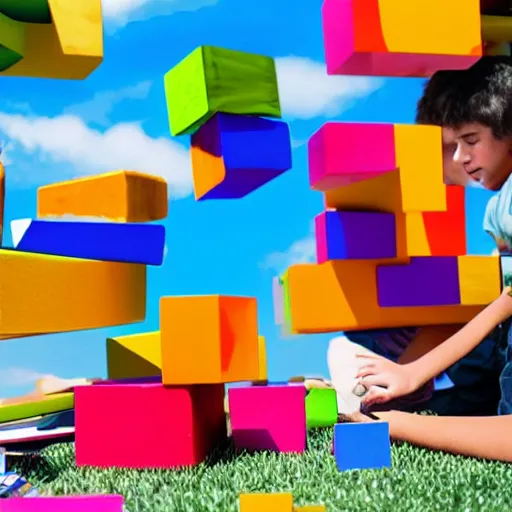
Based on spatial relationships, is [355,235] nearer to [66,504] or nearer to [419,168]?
[419,168]

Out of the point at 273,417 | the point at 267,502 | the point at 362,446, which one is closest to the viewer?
the point at 267,502

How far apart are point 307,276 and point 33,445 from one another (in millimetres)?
952

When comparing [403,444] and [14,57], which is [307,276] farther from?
[14,57]

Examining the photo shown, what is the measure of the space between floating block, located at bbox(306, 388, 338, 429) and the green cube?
1280 millimetres

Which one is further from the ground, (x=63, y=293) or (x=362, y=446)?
(x=63, y=293)

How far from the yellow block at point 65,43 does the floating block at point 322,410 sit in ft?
3.79

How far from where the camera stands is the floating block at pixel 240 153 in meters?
1.99

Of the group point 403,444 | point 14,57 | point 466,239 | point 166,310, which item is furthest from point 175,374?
point 466,239

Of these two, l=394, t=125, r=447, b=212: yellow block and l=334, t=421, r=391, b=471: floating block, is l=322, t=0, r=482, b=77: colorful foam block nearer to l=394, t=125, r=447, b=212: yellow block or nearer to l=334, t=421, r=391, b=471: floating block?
l=394, t=125, r=447, b=212: yellow block

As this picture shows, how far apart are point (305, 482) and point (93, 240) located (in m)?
0.85

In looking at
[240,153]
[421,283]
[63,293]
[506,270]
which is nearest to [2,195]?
[63,293]

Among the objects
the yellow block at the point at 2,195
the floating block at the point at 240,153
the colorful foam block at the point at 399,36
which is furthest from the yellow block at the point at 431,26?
the yellow block at the point at 2,195

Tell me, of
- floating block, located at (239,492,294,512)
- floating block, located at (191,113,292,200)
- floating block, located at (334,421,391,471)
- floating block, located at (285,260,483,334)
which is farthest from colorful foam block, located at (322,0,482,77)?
floating block, located at (239,492,294,512)

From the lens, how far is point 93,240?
7.07 ft
